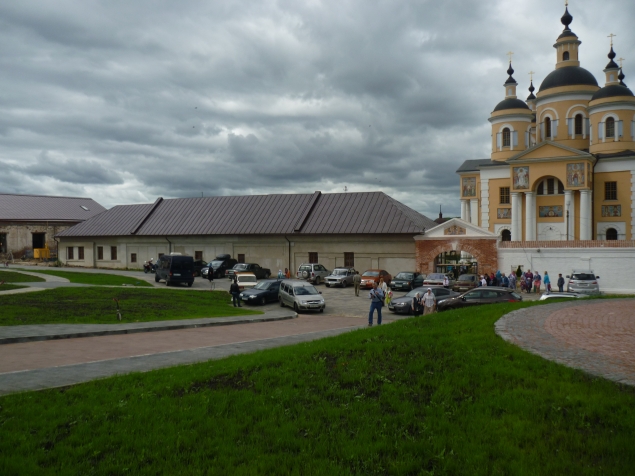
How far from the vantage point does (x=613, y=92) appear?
5025 cm

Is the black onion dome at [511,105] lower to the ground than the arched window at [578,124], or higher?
higher

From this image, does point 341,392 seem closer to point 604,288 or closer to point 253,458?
point 253,458

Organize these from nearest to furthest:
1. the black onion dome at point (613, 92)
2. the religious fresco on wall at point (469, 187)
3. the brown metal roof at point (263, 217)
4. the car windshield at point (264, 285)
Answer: the car windshield at point (264, 285)
the brown metal roof at point (263, 217)
the black onion dome at point (613, 92)
the religious fresco on wall at point (469, 187)

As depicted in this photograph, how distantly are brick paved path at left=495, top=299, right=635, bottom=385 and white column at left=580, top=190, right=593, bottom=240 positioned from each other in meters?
35.6

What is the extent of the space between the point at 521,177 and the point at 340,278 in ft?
77.5

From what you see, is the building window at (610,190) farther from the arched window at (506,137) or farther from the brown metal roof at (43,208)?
the brown metal roof at (43,208)

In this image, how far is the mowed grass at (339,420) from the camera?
5547 mm

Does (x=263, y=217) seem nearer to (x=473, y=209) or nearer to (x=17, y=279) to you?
(x=17, y=279)

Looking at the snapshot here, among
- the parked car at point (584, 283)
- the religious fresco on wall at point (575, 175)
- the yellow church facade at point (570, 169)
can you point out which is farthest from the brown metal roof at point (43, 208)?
the parked car at point (584, 283)

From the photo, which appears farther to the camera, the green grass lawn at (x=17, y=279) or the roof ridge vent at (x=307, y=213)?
the roof ridge vent at (x=307, y=213)

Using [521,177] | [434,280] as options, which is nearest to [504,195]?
[521,177]

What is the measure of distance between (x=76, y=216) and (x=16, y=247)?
340 inches

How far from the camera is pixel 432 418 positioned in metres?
6.58

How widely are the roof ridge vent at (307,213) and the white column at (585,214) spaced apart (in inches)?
942
